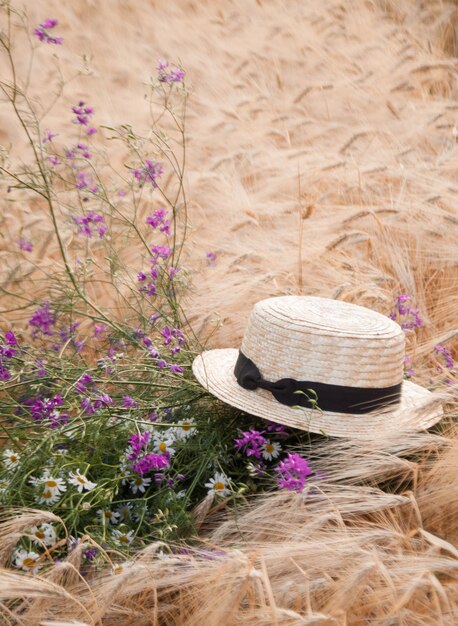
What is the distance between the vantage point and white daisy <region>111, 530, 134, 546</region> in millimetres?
1559

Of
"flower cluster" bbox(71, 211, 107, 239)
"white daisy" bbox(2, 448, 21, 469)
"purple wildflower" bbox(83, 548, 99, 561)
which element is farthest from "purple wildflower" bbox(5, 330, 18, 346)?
"purple wildflower" bbox(83, 548, 99, 561)

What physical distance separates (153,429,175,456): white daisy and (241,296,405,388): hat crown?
265 mm

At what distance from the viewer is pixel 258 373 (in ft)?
5.87

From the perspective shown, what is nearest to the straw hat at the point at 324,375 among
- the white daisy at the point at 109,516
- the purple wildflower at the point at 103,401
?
the purple wildflower at the point at 103,401

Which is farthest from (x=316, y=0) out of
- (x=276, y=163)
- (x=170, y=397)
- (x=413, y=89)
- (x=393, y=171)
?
(x=170, y=397)

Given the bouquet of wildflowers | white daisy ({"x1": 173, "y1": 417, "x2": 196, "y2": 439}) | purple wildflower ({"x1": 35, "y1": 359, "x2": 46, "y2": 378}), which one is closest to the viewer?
the bouquet of wildflowers

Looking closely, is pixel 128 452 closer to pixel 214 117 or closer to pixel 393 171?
pixel 393 171

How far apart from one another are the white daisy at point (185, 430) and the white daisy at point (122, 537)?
299 mm

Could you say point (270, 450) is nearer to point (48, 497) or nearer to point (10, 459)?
point (48, 497)

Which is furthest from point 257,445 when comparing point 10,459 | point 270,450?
point 10,459

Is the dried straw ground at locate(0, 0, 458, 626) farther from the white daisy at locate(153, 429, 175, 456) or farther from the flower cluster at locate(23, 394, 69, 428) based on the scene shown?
the flower cluster at locate(23, 394, 69, 428)

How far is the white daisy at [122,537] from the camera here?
61.4 inches

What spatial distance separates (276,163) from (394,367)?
6.76 feet

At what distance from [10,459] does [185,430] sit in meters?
0.41
